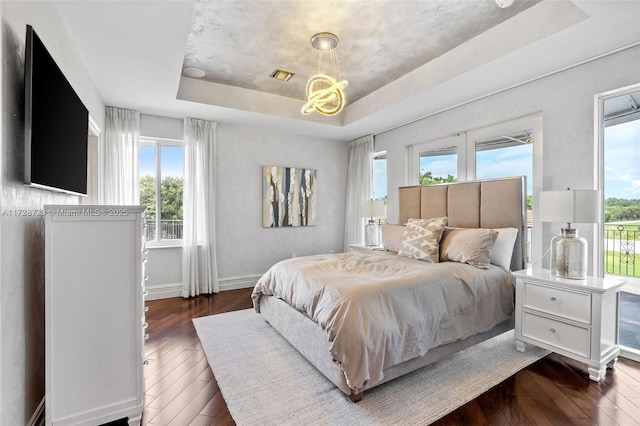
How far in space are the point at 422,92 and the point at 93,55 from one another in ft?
10.6

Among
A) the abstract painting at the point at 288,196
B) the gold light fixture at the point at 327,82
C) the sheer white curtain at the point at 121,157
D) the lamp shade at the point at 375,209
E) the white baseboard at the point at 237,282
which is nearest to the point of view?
the gold light fixture at the point at 327,82

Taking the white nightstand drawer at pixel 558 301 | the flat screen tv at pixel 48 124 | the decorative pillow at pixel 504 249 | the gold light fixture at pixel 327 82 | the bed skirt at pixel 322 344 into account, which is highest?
the gold light fixture at pixel 327 82

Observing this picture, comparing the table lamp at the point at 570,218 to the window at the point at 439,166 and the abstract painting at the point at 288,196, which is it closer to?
the window at the point at 439,166

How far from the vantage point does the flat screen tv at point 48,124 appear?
1491 millimetres

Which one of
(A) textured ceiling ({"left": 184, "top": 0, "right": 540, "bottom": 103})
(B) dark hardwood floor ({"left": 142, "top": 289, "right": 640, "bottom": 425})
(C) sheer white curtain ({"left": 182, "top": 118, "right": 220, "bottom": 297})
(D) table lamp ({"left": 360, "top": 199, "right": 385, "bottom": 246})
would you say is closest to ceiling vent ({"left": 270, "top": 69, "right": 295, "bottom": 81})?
(A) textured ceiling ({"left": 184, "top": 0, "right": 540, "bottom": 103})

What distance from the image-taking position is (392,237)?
3.88 meters

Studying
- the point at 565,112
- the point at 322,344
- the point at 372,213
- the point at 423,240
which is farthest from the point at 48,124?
the point at 565,112

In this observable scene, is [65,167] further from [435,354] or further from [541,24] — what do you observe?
[541,24]

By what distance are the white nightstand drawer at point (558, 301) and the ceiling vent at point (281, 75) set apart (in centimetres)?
330

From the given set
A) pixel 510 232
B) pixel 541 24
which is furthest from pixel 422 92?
pixel 510 232

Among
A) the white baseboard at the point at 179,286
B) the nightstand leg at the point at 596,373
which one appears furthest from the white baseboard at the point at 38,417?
the nightstand leg at the point at 596,373

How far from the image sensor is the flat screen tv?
4.89 feet

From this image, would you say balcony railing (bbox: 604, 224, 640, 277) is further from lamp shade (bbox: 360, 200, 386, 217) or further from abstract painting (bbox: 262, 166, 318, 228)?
abstract painting (bbox: 262, 166, 318, 228)

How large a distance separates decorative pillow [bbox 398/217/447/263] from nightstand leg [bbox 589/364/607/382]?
1.37 metres
